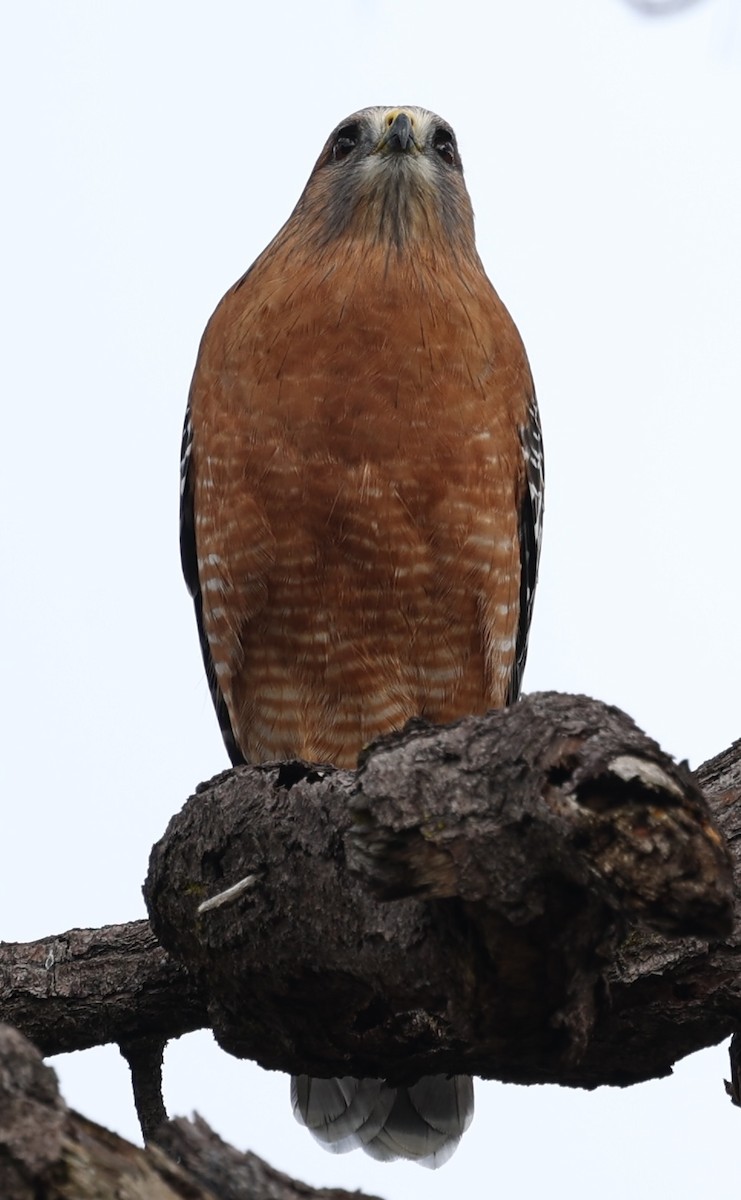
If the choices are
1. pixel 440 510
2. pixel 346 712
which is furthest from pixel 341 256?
pixel 346 712

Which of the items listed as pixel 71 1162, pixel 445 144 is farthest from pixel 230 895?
pixel 445 144

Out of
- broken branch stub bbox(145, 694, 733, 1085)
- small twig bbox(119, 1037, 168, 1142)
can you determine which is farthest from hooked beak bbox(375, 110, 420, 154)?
small twig bbox(119, 1037, 168, 1142)

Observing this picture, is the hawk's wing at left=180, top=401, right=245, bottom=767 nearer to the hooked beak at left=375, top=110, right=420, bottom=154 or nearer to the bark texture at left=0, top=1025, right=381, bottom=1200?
the hooked beak at left=375, top=110, right=420, bottom=154

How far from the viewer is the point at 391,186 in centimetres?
833

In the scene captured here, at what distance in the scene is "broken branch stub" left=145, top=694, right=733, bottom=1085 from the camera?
133 inches

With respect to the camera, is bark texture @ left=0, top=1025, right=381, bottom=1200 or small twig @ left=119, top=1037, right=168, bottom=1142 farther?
small twig @ left=119, top=1037, right=168, bottom=1142

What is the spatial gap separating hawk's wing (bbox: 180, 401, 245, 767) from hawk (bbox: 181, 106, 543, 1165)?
0.12 m

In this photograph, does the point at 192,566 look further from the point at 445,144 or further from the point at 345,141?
the point at 445,144

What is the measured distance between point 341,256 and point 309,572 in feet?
5.93

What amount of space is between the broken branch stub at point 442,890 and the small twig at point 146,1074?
70 centimetres

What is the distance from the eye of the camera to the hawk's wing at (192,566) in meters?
8.12

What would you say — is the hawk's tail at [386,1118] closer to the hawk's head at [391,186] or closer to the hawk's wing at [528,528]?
the hawk's wing at [528,528]

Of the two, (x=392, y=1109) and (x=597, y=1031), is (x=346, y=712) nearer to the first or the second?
(x=392, y=1109)

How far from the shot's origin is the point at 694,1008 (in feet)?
16.5
